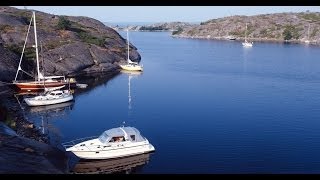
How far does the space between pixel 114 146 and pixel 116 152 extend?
1.64ft

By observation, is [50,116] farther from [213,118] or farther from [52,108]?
[213,118]

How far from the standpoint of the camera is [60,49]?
86625 millimetres

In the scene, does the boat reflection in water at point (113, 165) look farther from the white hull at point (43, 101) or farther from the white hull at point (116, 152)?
the white hull at point (43, 101)

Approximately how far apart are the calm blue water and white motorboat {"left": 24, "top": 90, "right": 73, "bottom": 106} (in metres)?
1.98

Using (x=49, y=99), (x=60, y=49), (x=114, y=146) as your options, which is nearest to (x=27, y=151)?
(x=114, y=146)

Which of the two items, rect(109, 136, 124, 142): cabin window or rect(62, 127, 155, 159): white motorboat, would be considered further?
rect(109, 136, 124, 142): cabin window

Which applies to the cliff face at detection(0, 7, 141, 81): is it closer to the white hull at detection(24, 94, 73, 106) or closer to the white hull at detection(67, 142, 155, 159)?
the white hull at detection(24, 94, 73, 106)

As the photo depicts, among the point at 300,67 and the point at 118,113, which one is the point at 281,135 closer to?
the point at 118,113

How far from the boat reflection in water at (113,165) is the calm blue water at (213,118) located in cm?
60

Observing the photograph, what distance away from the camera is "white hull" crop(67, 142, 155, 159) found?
34.1 meters

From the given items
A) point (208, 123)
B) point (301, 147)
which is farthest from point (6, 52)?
point (301, 147)

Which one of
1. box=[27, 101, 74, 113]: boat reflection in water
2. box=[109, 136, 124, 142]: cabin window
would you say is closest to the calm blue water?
box=[27, 101, 74, 113]: boat reflection in water

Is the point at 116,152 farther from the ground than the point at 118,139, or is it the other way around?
the point at 118,139

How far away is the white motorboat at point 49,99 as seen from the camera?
53844 millimetres
